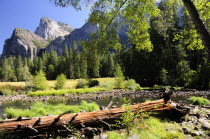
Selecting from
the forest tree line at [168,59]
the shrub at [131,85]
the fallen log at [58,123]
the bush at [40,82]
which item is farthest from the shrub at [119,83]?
the fallen log at [58,123]

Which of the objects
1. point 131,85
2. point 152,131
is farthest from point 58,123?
point 131,85

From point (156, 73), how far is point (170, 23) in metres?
12.8

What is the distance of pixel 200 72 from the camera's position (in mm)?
29172

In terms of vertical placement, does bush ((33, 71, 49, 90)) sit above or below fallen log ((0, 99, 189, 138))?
above

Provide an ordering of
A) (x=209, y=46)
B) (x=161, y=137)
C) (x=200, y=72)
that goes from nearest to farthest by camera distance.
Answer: (x=209, y=46) → (x=161, y=137) → (x=200, y=72)

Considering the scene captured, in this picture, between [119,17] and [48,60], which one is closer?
[119,17]

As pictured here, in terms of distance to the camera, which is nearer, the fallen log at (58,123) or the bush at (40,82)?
the fallen log at (58,123)

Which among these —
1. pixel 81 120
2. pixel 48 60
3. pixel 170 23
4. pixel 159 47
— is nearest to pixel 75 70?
pixel 48 60

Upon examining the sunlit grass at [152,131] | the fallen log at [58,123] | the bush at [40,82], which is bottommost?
the sunlit grass at [152,131]

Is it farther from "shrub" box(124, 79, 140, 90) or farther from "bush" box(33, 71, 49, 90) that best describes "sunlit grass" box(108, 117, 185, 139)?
"bush" box(33, 71, 49, 90)

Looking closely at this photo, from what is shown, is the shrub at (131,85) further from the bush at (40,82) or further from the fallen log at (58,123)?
the fallen log at (58,123)

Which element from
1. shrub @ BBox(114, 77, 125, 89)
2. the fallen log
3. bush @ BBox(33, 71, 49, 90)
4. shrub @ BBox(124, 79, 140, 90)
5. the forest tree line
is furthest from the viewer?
bush @ BBox(33, 71, 49, 90)

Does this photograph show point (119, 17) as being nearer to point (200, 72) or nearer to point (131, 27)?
point (131, 27)

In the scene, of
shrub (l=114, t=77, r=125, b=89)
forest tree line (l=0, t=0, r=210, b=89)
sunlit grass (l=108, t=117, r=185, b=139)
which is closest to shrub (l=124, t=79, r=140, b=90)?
shrub (l=114, t=77, r=125, b=89)
